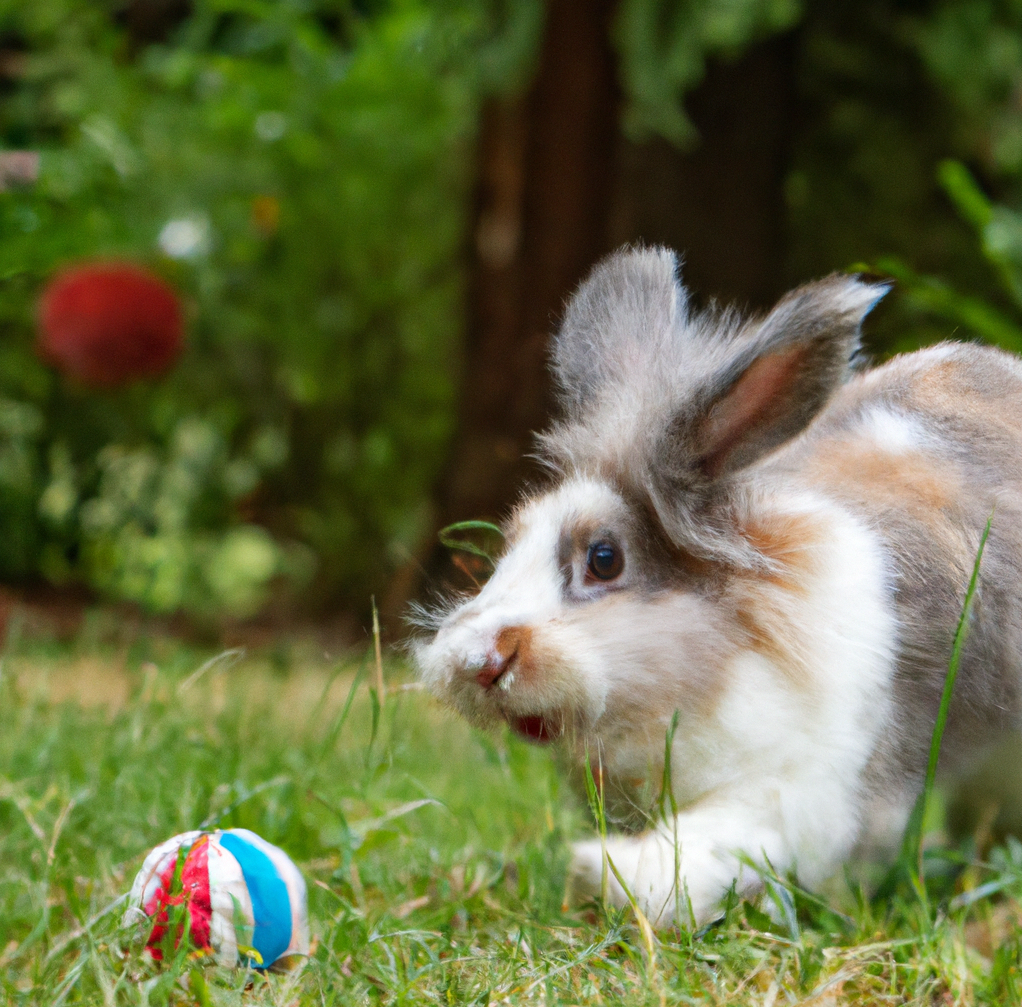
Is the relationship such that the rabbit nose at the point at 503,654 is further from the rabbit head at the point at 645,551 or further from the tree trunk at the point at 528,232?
the tree trunk at the point at 528,232

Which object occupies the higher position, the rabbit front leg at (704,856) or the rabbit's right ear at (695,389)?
the rabbit's right ear at (695,389)

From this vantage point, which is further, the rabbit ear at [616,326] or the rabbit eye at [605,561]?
the rabbit ear at [616,326]

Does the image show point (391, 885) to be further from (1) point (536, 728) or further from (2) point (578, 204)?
(2) point (578, 204)

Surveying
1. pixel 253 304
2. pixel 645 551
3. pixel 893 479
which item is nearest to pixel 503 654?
pixel 645 551

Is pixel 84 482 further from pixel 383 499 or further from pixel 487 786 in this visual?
Answer: pixel 487 786

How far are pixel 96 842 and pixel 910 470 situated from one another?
4.94ft

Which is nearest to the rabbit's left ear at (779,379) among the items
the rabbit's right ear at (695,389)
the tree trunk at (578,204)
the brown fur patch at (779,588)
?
the rabbit's right ear at (695,389)

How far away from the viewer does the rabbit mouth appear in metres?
1.65

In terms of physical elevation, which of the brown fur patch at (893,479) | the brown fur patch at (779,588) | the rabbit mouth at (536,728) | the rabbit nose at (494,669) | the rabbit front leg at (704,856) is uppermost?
the brown fur patch at (893,479)

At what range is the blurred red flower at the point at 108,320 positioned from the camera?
192 inches

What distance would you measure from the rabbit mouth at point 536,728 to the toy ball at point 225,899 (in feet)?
1.26

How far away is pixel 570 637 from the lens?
1622mm

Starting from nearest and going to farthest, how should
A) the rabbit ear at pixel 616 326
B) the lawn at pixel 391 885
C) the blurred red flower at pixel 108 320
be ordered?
the lawn at pixel 391 885 → the rabbit ear at pixel 616 326 → the blurred red flower at pixel 108 320

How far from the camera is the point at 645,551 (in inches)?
68.3
